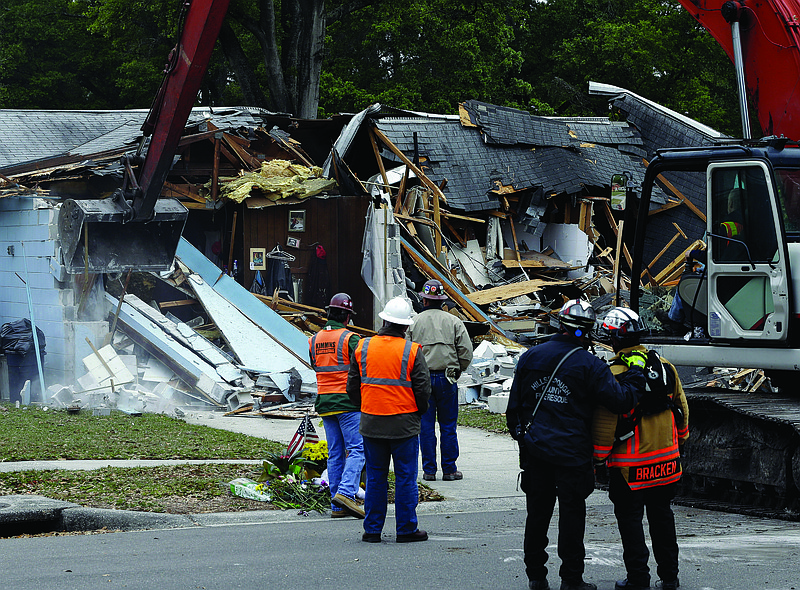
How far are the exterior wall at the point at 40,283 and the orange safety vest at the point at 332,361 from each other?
8.92 metres

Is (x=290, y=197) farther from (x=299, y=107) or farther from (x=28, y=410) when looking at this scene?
(x=299, y=107)

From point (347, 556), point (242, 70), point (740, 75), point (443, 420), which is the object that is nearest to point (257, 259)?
→ point (443, 420)

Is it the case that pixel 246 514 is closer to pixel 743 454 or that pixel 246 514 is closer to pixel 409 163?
pixel 743 454

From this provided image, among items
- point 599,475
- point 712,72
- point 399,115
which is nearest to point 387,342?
point 599,475

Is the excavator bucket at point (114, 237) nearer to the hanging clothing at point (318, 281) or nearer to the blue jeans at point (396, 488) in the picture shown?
the hanging clothing at point (318, 281)

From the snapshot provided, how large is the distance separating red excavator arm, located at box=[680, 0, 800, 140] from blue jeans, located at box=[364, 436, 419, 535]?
5.69 metres

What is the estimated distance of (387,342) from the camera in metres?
7.07

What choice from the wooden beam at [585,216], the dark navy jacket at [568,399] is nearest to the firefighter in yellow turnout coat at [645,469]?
the dark navy jacket at [568,399]

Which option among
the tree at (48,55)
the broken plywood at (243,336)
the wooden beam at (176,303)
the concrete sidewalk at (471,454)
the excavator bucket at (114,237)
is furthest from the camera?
the tree at (48,55)

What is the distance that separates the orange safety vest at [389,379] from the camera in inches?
275

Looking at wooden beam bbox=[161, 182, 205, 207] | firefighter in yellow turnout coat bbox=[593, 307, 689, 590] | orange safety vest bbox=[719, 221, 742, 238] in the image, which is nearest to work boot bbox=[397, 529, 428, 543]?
firefighter in yellow turnout coat bbox=[593, 307, 689, 590]

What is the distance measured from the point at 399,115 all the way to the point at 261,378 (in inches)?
356

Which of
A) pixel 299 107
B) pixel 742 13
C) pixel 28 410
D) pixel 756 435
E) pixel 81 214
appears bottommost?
pixel 28 410

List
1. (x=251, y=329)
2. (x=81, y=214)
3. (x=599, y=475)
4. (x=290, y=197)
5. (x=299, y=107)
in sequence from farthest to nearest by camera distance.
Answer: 1. (x=299, y=107)
2. (x=290, y=197)
3. (x=251, y=329)
4. (x=81, y=214)
5. (x=599, y=475)
